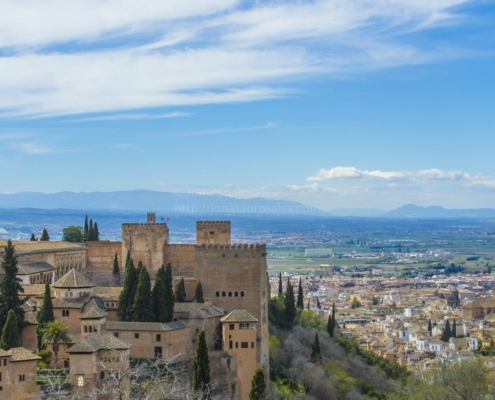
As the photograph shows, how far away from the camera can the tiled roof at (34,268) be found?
48256 mm

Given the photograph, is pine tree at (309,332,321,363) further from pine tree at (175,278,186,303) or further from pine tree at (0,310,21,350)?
pine tree at (0,310,21,350)

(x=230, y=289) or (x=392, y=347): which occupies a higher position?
(x=230, y=289)

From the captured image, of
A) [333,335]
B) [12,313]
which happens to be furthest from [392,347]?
[12,313]

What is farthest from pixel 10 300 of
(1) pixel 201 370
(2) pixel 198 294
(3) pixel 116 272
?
(3) pixel 116 272

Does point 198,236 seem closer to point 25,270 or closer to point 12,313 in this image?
point 25,270

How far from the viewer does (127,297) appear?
142 ft

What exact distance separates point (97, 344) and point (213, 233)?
64.5 ft

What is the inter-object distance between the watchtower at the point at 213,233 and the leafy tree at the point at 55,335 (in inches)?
698

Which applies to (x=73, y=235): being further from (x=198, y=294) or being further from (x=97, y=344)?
(x=97, y=344)

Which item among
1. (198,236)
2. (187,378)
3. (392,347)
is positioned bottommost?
(392,347)

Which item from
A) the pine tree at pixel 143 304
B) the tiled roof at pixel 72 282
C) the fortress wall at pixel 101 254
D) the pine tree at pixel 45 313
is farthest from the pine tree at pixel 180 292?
the fortress wall at pixel 101 254

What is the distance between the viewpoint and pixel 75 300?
4250cm

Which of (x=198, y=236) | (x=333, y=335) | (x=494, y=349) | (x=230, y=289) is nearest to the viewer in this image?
(x=230, y=289)

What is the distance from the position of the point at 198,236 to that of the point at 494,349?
44.3 metres
